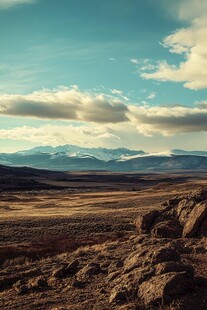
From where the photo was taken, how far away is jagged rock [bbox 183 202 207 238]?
1230 inches

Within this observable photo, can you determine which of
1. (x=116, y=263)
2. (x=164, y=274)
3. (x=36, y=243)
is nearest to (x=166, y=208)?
(x=36, y=243)

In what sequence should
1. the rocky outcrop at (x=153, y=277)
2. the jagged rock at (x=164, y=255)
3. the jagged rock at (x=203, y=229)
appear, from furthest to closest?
the jagged rock at (x=203, y=229), the jagged rock at (x=164, y=255), the rocky outcrop at (x=153, y=277)

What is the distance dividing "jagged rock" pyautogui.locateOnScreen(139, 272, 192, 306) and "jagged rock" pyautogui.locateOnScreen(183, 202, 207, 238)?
16726 millimetres

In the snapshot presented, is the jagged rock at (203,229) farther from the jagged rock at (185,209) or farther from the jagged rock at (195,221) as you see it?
the jagged rock at (185,209)

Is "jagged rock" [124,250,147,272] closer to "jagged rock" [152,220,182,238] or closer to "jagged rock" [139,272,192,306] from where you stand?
"jagged rock" [139,272,192,306]

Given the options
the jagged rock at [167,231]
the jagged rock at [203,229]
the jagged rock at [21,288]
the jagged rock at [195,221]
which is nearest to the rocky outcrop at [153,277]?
the jagged rock at [21,288]

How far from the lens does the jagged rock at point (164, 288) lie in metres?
14.1

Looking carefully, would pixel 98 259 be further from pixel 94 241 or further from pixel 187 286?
pixel 94 241

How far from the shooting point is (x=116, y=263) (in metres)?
Answer: 21.3

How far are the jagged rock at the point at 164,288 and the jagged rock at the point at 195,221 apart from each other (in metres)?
16.7

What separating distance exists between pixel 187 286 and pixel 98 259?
418 inches

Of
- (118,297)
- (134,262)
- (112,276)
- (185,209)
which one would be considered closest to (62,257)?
(112,276)

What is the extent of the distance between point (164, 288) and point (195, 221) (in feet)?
59.5

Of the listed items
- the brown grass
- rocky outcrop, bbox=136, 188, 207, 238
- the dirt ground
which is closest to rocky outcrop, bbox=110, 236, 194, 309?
the dirt ground
